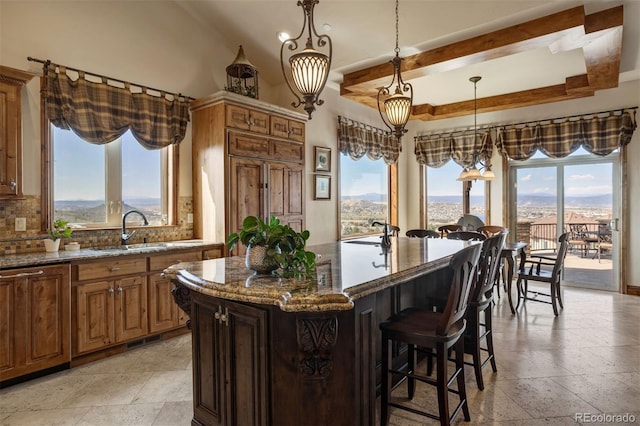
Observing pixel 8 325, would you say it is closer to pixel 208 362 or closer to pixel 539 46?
pixel 208 362

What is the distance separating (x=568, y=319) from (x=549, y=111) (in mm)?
3508

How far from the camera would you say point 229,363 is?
5.92 ft

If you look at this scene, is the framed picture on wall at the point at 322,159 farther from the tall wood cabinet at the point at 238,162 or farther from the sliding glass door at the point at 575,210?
the sliding glass door at the point at 575,210

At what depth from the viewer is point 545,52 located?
14.6ft

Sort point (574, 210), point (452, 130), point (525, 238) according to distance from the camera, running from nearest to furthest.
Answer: point (574, 210)
point (525, 238)
point (452, 130)

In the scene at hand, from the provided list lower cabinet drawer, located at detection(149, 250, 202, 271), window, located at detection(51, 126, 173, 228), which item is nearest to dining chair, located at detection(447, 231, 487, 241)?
lower cabinet drawer, located at detection(149, 250, 202, 271)

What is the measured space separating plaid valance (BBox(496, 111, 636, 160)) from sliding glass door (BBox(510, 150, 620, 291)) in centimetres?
25

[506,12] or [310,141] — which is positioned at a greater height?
[506,12]

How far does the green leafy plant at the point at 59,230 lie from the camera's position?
317 centimetres

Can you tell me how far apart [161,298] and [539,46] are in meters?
4.64

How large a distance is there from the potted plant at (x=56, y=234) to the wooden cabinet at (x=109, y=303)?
0.43 metres

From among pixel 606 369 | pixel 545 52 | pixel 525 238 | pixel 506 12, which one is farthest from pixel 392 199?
pixel 606 369

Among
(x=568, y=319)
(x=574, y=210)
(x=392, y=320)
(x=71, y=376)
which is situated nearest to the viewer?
(x=392, y=320)

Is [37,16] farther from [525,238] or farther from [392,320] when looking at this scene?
[525,238]
